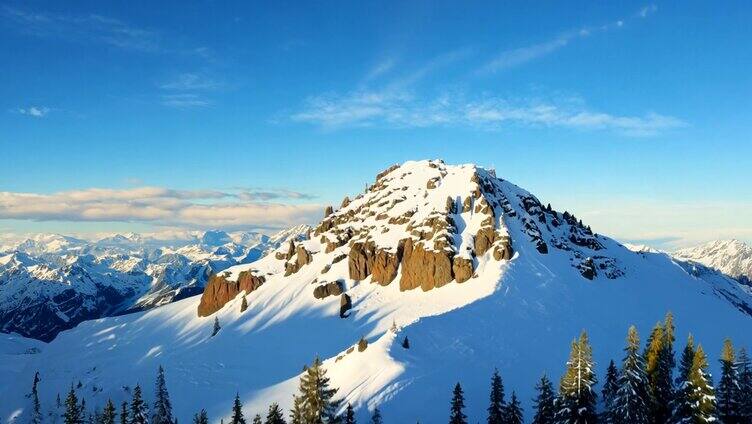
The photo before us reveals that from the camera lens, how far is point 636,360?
48156 millimetres

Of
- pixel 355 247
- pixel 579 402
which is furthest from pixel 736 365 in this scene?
pixel 355 247

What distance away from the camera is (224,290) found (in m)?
156

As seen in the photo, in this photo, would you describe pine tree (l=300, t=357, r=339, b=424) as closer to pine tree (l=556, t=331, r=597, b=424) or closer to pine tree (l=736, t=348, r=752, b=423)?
pine tree (l=556, t=331, r=597, b=424)

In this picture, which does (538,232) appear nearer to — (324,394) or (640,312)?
(640,312)

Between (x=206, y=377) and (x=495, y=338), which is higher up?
(x=495, y=338)

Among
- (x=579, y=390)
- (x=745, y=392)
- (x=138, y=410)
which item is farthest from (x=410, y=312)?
(x=745, y=392)

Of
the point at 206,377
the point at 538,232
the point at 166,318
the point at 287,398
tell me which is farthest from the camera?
the point at 166,318

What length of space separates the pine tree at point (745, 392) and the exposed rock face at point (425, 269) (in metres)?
74.8

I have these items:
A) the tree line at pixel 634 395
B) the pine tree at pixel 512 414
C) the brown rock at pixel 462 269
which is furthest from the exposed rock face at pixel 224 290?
the pine tree at pixel 512 414

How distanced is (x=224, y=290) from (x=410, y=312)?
2529 inches

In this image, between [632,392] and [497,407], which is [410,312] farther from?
[632,392]

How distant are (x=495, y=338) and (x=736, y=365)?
44.7 m

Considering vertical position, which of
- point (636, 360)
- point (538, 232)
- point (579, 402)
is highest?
point (538, 232)

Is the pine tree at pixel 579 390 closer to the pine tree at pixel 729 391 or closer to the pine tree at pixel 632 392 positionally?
the pine tree at pixel 632 392
